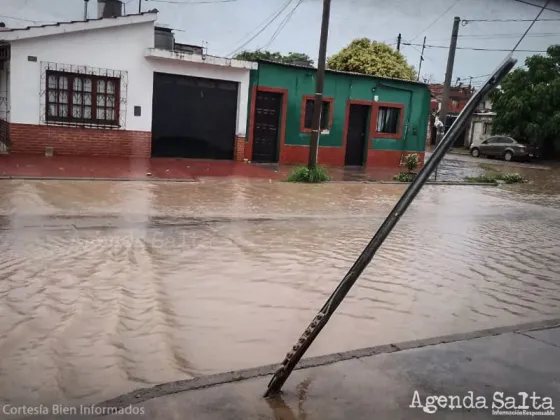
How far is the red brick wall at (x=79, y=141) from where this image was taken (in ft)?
50.4

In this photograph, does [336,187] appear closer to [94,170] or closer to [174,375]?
[94,170]

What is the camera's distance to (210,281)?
5.84m

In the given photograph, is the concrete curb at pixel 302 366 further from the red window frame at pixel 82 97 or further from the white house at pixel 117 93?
the red window frame at pixel 82 97

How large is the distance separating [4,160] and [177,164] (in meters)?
4.50

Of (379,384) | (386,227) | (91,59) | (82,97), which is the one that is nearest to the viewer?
(386,227)

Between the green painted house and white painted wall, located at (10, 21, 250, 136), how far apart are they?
161cm

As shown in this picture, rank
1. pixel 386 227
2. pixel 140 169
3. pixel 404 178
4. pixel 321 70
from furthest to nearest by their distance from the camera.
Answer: pixel 404 178 → pixel 321 70 → pixel 140 169 → pixel 386 227

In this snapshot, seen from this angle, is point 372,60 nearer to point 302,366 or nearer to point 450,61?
point 450,61

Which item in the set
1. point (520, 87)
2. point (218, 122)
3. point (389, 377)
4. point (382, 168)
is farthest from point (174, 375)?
point (520, 87)

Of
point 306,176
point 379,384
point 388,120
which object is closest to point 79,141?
point 306,176

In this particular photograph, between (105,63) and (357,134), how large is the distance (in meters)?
9.49

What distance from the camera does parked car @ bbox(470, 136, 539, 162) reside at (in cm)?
3212

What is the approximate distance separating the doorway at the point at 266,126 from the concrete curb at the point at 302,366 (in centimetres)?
1453

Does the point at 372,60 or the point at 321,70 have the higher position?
the point at 372,60
